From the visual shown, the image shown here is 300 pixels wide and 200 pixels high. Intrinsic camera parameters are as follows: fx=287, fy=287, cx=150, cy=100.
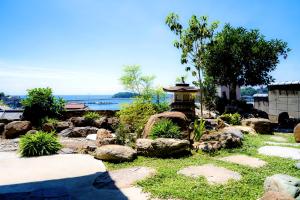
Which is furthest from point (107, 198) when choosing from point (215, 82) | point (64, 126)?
point (215, 82)

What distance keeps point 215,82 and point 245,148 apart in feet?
61.4

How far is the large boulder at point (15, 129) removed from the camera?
12.1 m

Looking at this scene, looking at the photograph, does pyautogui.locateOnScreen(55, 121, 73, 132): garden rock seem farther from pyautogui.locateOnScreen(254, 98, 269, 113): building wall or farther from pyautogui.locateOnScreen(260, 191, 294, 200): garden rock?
pyautogui.locateOnScreen(254, 98, 269, 113): building wall

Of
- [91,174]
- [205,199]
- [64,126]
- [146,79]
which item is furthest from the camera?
[146,79]

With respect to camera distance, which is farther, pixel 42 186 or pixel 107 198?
pixel 42 186

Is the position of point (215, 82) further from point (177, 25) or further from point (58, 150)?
point (58, 150)

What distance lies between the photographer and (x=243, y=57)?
965 inches

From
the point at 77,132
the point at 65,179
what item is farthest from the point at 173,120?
the point at 77,132

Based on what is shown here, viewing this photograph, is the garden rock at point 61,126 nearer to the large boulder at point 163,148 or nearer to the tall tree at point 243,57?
the large boulder at point 163,148

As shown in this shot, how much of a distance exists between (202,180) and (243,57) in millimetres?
20398

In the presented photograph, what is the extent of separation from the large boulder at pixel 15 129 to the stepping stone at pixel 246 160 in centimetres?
864

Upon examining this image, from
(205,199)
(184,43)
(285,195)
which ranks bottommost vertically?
(205,199)

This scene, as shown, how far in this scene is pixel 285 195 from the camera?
4109mm

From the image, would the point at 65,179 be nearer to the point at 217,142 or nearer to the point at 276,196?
the point at 276,196
